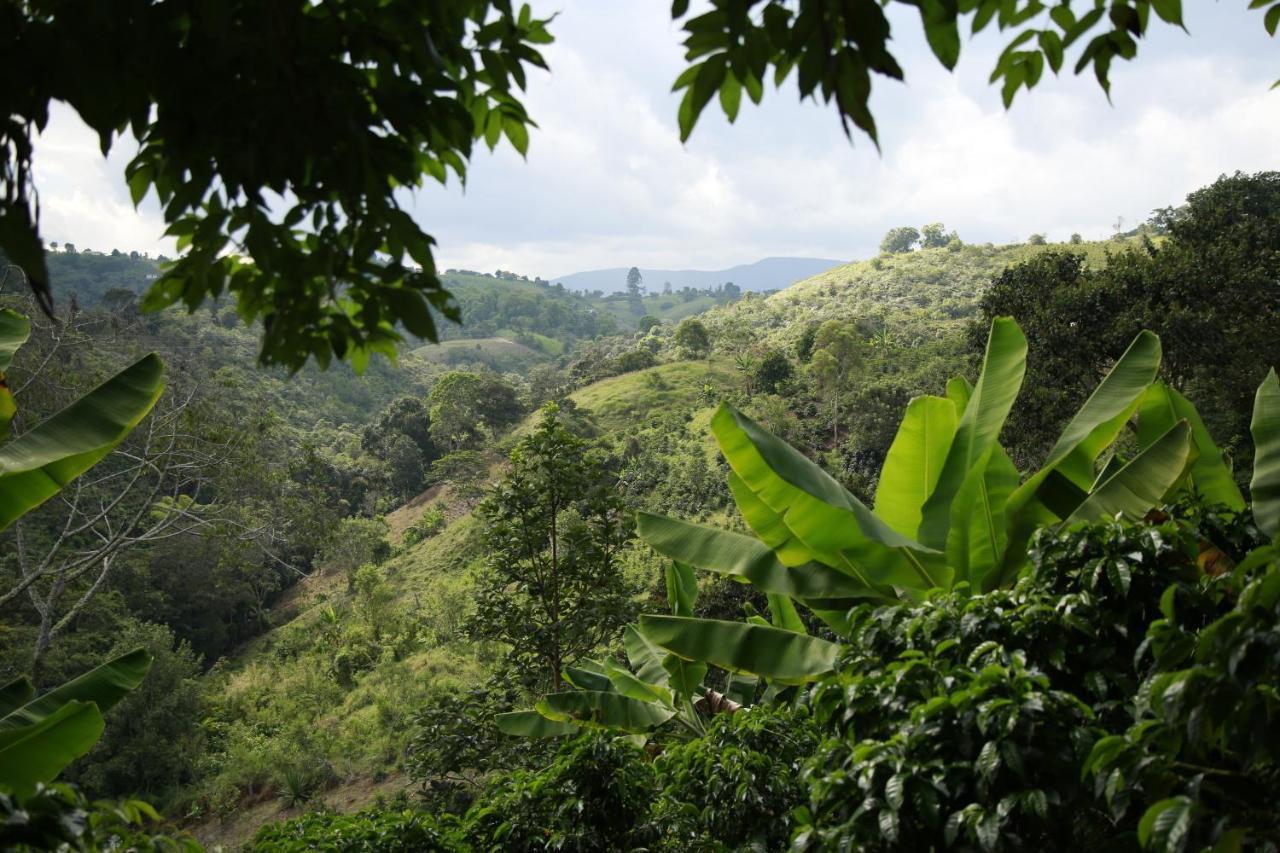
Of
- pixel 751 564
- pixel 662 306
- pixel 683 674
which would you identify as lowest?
pixel 683 674

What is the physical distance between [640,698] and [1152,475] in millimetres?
3459

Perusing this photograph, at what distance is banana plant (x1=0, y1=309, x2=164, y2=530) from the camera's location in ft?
11.1

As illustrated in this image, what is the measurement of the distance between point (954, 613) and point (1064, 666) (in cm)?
33

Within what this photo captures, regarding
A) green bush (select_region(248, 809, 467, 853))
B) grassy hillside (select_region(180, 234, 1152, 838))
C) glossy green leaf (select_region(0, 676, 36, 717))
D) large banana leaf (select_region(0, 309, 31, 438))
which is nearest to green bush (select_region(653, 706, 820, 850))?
green bush (select_region(248, 809, 467, 853))

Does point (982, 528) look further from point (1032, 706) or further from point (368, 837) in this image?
point (368, 837)

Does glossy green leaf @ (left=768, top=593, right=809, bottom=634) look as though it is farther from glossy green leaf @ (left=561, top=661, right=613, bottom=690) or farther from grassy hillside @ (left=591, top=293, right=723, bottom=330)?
grassy hillside @ (left=591, top=293, right=723, bottom=330)

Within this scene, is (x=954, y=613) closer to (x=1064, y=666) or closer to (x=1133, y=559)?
(x=1064, y=666)

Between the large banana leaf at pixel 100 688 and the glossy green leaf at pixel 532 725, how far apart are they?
2680 mm

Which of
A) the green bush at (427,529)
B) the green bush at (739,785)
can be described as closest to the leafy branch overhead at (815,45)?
the green bush at (739,785)

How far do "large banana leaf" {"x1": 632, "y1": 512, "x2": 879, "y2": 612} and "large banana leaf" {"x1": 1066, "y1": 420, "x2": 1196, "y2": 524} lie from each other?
1186mm

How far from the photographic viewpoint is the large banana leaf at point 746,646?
14.0 ft

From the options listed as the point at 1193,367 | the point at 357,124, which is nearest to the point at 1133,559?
the point at 357,124

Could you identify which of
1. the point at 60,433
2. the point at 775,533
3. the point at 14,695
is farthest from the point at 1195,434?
the point at 14,695

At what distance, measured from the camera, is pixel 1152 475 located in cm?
380
